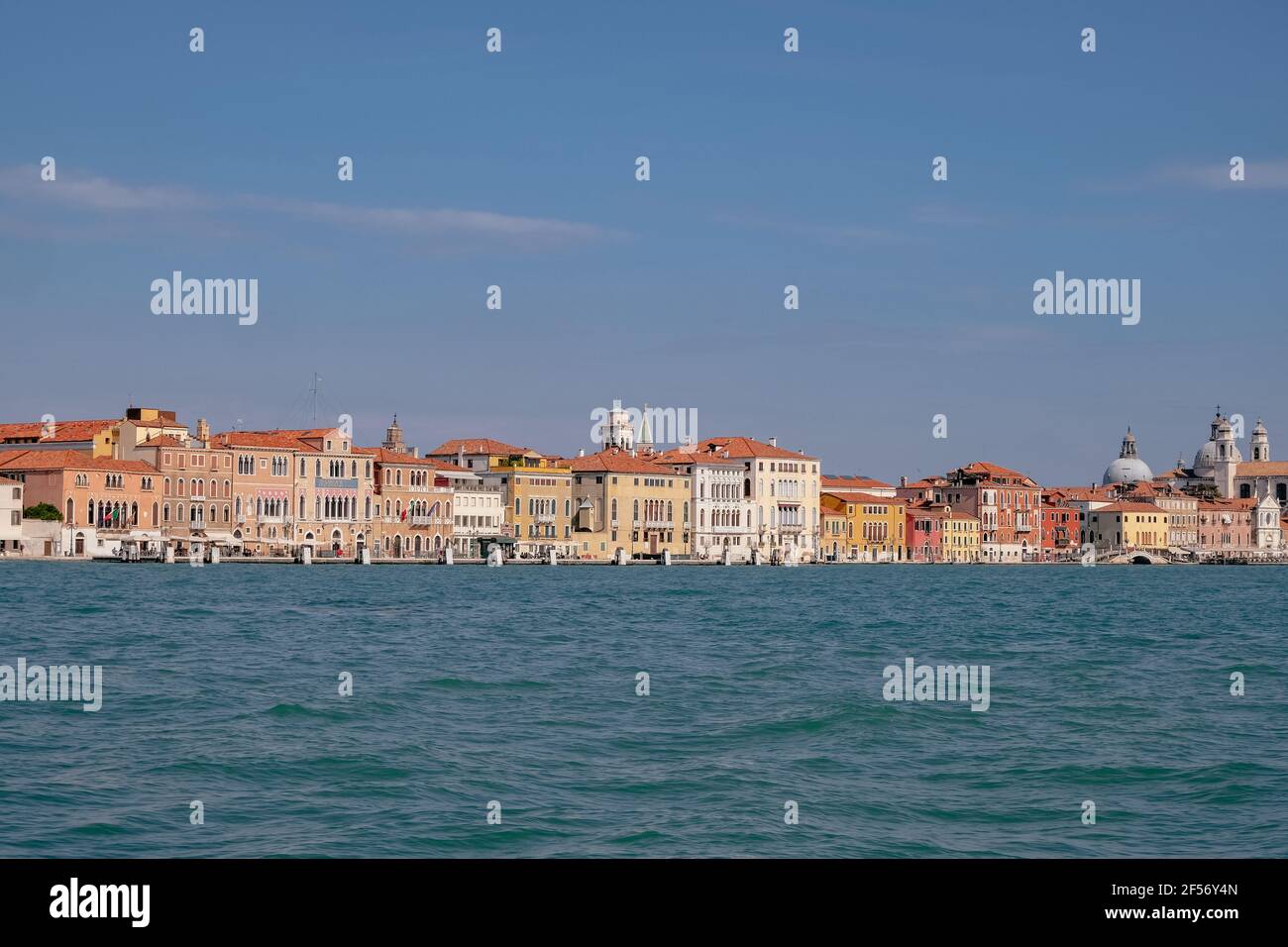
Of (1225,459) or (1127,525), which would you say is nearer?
(1127,525)

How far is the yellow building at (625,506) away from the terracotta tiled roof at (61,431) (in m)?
25.1

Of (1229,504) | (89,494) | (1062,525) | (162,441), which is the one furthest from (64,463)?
(1229,504)

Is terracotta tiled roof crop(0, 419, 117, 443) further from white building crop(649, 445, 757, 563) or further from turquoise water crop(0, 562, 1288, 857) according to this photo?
turquoise water crop(0, 562, 1288, 857)

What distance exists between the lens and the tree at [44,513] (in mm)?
63638

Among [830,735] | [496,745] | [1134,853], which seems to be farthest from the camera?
[830,735]

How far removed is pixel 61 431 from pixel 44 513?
26.6ft

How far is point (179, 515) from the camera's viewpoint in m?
A: 69.4

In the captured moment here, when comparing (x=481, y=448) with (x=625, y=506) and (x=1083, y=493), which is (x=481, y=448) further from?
(x=1083, y=493)

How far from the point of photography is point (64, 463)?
65.1 m

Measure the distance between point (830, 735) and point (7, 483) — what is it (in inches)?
2214

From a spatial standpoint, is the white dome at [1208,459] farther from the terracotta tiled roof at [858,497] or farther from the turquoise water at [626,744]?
the turquoise water at [626,744]
